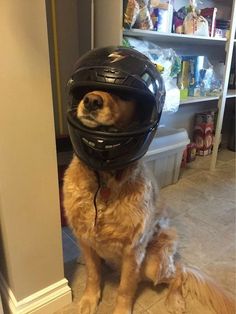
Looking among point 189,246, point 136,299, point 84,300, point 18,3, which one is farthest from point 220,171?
point 18,3

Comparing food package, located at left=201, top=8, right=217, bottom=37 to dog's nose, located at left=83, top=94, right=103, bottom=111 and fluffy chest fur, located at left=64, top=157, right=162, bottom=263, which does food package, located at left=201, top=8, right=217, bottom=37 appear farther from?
dog's nose, located at left=83, top=94, right=103, bottom=111

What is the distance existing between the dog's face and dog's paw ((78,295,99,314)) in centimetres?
77

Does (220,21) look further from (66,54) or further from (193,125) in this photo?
(66,54)

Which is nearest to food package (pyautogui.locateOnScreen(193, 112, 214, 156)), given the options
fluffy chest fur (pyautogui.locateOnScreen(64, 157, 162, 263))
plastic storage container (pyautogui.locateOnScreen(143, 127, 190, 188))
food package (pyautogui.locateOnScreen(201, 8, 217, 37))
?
plastic storage container (pyautogui.locateOnScreen(143, 127, 190, 188))

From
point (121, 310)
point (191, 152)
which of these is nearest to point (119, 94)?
point (121, 310)

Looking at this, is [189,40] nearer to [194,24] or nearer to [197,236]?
[194,24]

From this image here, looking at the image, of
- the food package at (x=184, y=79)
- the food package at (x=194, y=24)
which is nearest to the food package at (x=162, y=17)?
the food package at (x=194, y=24)

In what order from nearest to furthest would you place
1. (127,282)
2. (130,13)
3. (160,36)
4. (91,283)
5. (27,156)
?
(27,156) → (127,282) → (91,283) → (130,13) → (160,36)

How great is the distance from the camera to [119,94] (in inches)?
30.5

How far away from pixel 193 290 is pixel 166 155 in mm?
1024

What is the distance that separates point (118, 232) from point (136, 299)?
446 millimetres

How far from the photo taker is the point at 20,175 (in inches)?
37.4

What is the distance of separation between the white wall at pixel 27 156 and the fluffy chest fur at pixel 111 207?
9cm

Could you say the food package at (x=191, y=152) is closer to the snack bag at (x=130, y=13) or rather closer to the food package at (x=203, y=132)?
the food package at (x=203, y=132)
